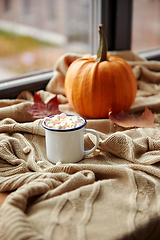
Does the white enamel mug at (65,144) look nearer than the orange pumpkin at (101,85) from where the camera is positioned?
Yes

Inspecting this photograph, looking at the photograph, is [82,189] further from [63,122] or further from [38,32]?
[38,32]

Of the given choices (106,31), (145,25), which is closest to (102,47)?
(106,31)

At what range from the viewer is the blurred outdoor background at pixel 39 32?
3.99ft

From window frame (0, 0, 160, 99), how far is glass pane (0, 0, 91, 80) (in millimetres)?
39

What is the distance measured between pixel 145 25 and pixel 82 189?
1706mm

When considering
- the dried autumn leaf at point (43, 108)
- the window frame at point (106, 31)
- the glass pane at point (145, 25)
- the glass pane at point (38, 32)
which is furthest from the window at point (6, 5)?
the glass pane at point (145, 25)

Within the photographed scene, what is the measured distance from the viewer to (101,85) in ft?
3.30

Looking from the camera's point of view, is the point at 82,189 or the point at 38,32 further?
the point at 38,32

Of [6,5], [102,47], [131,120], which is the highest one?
[6,5]

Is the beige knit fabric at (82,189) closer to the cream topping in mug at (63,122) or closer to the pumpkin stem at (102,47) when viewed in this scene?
the cream topping in mug at (63,122)

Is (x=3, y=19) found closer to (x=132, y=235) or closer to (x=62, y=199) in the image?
(x=62, y=199)

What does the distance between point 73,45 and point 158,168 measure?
102 cm

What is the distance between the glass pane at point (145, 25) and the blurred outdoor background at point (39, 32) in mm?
456

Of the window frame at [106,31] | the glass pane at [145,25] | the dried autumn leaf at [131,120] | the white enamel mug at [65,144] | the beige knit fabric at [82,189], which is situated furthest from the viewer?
the glass pane at [145,25]
